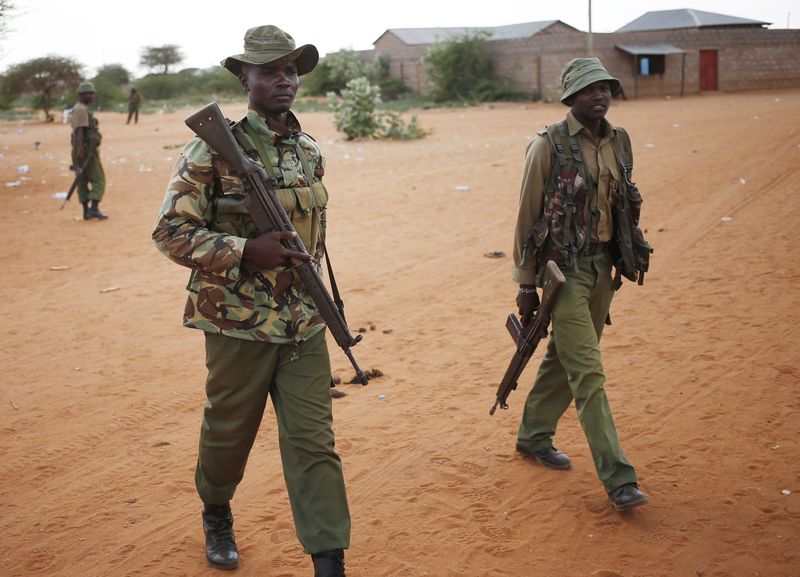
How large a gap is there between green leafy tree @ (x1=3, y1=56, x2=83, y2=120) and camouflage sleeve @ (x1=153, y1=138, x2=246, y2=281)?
1495 inches

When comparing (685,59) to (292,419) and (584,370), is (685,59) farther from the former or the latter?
(292,419)

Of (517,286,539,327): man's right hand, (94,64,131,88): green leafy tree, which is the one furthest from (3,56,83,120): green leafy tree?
(517,286,539,327): man's right hand

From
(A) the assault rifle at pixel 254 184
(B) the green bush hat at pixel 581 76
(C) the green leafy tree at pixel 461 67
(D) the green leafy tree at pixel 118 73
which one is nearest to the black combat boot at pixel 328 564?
(A) the assault rifle at pixel 254 184

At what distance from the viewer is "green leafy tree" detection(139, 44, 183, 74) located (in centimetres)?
8125

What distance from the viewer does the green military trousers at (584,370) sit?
12.2ft

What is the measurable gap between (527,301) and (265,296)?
4.93ft

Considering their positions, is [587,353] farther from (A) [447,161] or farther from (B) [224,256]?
(A) [447,161]

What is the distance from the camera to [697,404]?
505 cm

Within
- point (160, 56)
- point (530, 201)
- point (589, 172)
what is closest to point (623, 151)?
point (589, 172)

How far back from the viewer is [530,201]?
3.93 metres

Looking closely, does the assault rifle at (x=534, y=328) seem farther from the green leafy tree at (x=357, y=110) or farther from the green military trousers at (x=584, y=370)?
the green leafy tree at (x=357, y=110)

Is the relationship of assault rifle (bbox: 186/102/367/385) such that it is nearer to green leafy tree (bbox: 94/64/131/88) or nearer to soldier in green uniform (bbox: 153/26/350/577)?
soldier in green uniform (bbox: 153/26/350/577)

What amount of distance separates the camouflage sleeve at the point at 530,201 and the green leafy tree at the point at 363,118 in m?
16.9

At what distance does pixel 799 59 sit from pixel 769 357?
33499 millimetres
